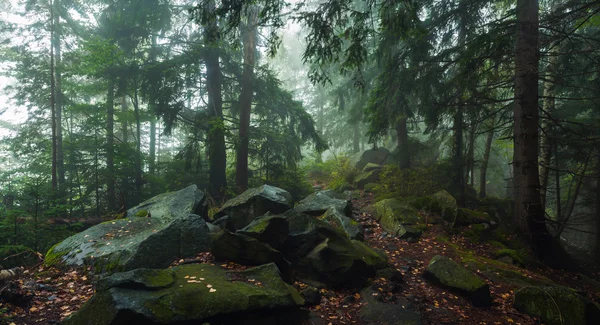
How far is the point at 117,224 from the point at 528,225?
9.86 metres

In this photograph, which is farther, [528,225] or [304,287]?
[528,225]

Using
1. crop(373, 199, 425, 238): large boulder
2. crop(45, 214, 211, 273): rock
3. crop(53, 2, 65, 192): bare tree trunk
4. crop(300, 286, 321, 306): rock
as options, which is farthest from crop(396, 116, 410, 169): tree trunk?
crop(53, 2, 65, 192): bare tree trunk

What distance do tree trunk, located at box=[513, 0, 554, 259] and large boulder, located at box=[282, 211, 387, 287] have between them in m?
4.14

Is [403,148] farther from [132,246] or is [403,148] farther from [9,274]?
[9,274]

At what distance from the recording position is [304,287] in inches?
208

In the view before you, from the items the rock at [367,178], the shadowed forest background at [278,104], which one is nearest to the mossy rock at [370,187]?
the shadowed forest background at [278,104]

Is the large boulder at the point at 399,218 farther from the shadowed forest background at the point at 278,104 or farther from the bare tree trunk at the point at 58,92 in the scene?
the bare tree trunk at the point at 58,92

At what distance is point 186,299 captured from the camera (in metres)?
3.61

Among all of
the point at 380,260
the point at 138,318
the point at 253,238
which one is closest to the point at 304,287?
the point at 253,238

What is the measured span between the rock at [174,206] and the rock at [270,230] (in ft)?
8.43

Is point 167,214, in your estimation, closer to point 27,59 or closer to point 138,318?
point 138,318

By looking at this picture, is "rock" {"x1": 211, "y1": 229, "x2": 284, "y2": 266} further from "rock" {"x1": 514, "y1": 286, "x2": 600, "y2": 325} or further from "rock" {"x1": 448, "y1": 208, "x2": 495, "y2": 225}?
"rock" {"x1": 448, "y1": 208, "x2": 495, "y2": 225}

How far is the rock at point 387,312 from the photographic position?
4414 millimetres

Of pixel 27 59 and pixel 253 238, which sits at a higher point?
pixel 27 59
